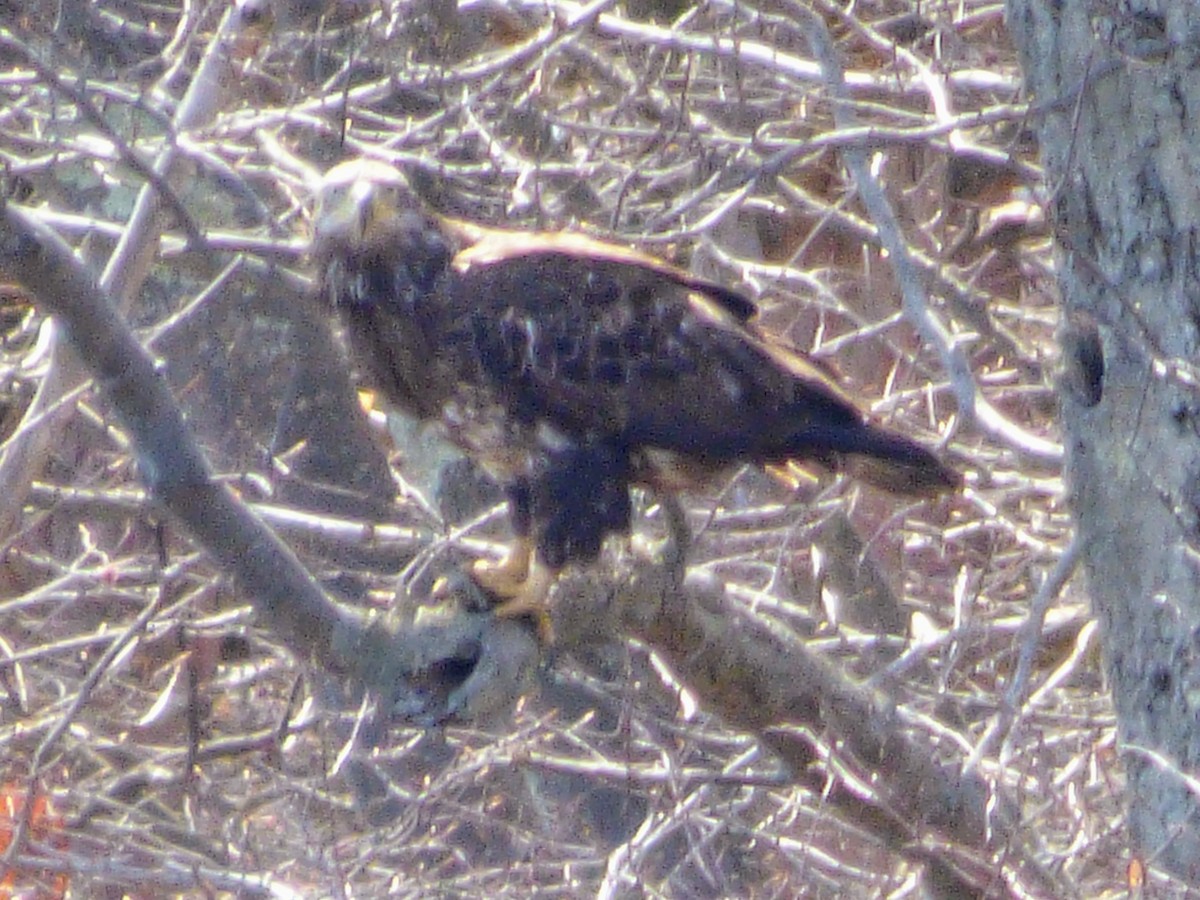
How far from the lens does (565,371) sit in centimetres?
387

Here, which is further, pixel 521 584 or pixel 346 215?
pixel 346 215

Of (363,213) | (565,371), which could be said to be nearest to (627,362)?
(565,371)

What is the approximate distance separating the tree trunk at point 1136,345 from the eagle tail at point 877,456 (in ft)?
0.88

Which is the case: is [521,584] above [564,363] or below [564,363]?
below

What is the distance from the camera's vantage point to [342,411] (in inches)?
235

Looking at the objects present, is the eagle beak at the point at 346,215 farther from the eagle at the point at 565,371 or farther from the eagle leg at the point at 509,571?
the eagle leg at the point at 509,571

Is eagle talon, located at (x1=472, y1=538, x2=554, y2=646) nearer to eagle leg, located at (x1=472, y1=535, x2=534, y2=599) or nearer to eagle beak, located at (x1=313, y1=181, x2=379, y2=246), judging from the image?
eagle leg, located at (x1=472, y1=535, x2=534, y2=599)

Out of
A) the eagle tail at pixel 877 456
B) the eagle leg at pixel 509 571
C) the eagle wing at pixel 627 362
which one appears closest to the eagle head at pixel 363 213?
the eagle wing at pixel 627 362

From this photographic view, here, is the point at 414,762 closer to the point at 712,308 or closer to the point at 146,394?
the point at 712,308

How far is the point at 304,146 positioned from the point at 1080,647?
9.09 ft

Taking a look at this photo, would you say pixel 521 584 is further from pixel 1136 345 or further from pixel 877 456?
pixel 1136 345

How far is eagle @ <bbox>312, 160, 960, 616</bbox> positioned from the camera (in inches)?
151

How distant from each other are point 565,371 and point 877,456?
25.8 inches

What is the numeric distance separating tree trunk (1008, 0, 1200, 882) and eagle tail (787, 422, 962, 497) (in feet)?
0.88
